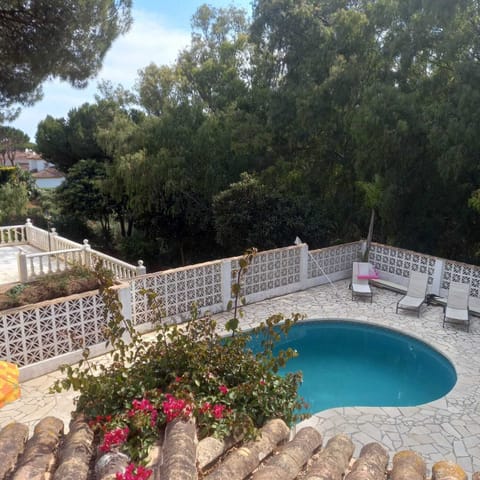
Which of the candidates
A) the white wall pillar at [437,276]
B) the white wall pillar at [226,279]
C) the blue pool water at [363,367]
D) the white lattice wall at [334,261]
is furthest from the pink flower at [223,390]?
the white wall pillar at [437,276]

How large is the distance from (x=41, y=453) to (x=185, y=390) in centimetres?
110

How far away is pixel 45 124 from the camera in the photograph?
24.5 metres

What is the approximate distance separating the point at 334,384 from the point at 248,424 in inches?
204

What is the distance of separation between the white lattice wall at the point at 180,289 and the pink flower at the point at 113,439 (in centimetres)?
560

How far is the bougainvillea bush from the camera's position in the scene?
320 cm

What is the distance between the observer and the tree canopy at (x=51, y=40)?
8977 millimetres

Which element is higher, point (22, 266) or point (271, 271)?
point (22, 266)

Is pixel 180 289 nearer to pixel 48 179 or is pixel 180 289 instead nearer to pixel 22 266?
pixel 22 266

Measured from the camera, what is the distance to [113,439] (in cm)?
296

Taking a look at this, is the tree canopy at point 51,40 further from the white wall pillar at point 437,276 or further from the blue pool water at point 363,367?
the white wall pillar at point 437,276

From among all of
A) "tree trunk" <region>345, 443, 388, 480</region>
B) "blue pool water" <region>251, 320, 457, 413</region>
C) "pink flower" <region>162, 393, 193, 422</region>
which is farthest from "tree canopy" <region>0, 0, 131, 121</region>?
"tree trunk" <region>345, 443, 388, 480</region>

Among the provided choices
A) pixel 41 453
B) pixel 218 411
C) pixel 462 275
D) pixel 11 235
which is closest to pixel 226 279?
pixel 462 275

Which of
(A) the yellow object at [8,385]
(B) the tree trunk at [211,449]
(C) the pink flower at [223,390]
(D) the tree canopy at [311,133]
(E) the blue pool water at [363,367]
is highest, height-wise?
(D) the tree canopy at [311,133]

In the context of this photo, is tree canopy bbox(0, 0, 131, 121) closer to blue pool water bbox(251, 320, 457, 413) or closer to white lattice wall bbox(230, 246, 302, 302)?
white lattice wall bbox(230, 246, 302, 302)
